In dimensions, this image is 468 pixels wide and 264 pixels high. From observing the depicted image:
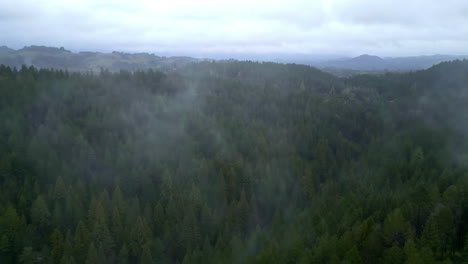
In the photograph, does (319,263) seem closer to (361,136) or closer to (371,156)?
(371,156)

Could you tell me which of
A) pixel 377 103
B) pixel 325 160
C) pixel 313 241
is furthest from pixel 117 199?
pixel 377 103

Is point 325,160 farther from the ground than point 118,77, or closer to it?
closer to it

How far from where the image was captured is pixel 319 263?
36969 mm

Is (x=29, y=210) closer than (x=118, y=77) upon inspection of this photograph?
Yes

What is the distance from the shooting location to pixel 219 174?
78062 millimetres

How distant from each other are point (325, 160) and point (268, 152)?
15370 mm

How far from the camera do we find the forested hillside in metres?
45.3

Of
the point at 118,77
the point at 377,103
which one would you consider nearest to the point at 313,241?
the point at 118,77

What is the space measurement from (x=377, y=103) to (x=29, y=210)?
149560 millimetres

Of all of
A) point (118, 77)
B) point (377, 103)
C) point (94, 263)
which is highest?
point (118, 77)

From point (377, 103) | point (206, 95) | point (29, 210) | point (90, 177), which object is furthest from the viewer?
point (377, 103)

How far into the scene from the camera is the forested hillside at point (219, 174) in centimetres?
4534

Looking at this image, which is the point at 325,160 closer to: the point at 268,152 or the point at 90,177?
the point at 268,152

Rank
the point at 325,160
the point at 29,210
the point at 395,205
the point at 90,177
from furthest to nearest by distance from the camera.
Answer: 1. the point at 325,160
2. the point at 90,177
3. the point at 29,210
4. the point at 395,205
